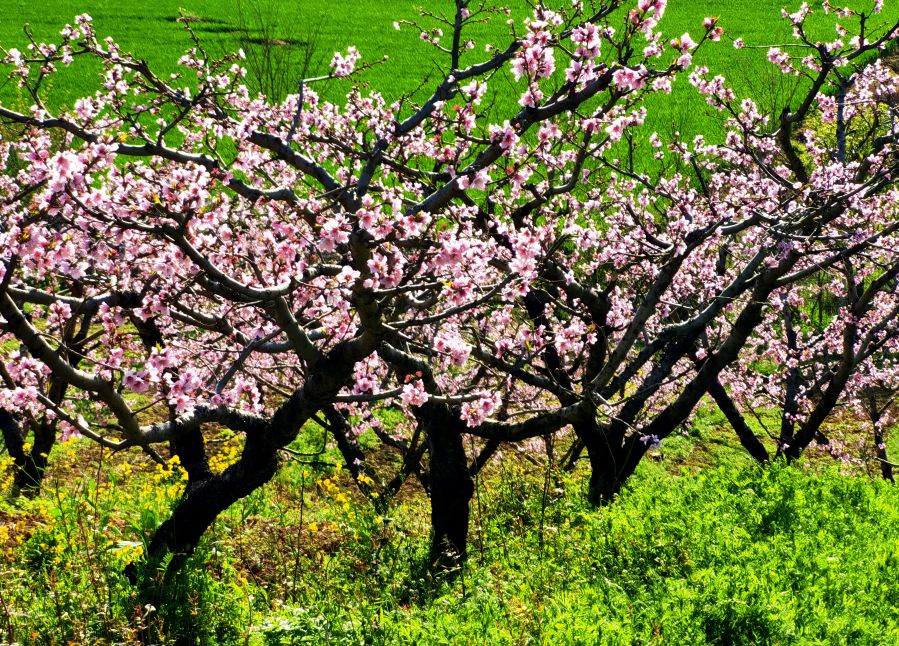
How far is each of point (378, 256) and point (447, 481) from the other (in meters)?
2.73

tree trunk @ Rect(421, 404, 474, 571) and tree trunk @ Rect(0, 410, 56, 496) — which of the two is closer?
tree trunk @ Rect(421, 404, 474, 571)

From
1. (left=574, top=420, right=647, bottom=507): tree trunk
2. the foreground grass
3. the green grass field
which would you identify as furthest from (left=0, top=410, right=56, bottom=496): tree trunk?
the green grass field

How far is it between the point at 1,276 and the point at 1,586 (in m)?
2.96

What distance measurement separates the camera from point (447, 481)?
653 cm

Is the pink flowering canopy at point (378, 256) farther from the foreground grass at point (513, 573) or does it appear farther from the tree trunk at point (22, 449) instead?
the tree trunk at point (22, 449)

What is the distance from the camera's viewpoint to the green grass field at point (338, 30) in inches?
1275

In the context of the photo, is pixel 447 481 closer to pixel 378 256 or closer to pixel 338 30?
pixel 378 256

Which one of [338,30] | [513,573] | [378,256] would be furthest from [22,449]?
[338,30]

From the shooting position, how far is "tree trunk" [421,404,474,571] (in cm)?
647

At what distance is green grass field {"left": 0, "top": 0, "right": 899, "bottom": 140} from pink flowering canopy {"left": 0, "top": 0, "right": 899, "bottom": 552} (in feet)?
65.6

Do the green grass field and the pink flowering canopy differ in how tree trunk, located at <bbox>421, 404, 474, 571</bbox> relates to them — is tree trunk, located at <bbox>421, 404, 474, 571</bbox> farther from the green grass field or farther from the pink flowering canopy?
the green grass field

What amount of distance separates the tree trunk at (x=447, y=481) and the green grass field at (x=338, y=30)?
2272 centimetres

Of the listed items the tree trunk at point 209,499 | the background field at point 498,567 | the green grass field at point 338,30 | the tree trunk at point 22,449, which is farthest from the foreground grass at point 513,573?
the green grass field at point 338,30

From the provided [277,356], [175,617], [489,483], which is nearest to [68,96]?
[277,356]
